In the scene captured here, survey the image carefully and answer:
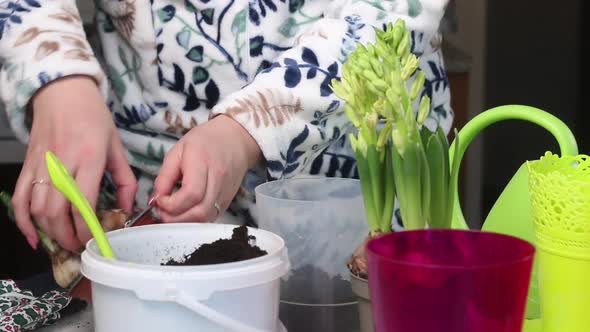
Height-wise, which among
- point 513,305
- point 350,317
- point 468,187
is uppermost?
point 513,305

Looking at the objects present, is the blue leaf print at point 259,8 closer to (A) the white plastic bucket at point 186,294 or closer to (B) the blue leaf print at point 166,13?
(B) the blue leaf print at point 166,13

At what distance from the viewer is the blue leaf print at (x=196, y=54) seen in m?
0.75

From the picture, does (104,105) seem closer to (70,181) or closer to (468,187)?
(70,181)

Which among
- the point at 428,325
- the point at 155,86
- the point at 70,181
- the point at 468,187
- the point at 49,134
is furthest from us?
the point at 468,187

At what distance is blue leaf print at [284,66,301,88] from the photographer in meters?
0.61

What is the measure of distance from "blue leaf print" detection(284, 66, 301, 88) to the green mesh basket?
227 mm

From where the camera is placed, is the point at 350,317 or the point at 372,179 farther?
the point at 350,317

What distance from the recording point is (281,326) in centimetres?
50

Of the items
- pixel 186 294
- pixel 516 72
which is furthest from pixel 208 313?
pixel 516 72

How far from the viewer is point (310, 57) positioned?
62cm

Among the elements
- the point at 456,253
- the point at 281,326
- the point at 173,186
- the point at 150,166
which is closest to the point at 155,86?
the point at 150,166

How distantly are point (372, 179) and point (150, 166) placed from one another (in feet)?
1.29

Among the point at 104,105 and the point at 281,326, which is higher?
the point at 104,105

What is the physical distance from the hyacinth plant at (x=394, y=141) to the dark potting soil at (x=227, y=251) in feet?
0.25
